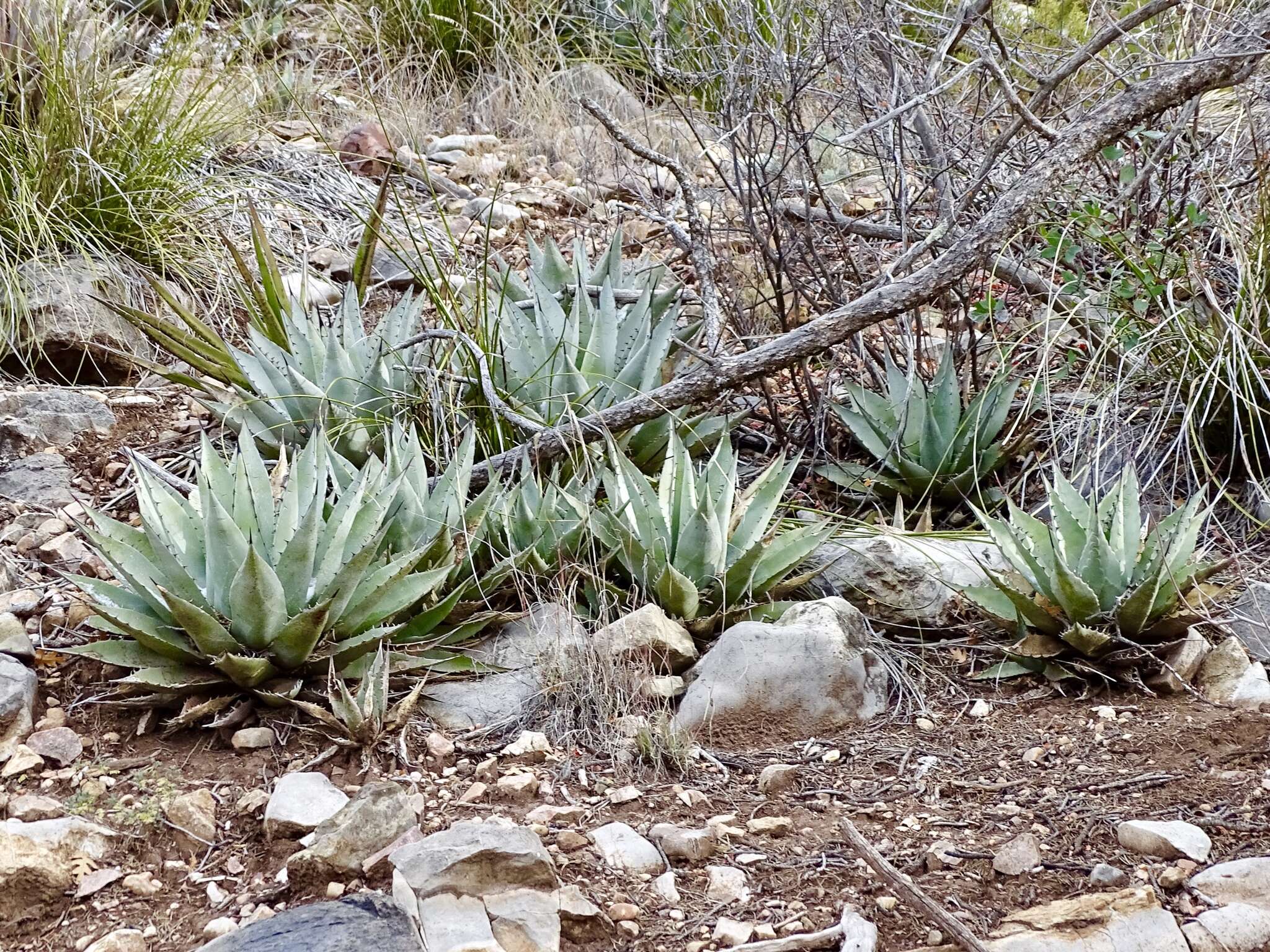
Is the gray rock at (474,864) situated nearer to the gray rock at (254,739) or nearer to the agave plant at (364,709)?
the agave plant at (364,709)

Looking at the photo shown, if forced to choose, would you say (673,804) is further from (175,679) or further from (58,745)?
(58,745)

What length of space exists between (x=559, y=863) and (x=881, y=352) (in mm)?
2618

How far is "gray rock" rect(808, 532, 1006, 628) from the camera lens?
3.33 m

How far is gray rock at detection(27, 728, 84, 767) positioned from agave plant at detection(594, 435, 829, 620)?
1316 millimetres

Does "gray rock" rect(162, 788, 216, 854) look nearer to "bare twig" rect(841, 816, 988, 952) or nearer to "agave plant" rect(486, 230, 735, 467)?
"bare twig" rect(841, 816, 988, 952)

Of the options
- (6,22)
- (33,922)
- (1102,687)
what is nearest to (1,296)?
(6,22)

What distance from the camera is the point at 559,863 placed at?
89.0 inches

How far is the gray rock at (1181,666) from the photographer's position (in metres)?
2.95

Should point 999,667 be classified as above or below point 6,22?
below

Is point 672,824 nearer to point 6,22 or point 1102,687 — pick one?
point 1102,687

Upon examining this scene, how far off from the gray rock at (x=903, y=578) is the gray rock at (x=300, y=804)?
1.49 metres

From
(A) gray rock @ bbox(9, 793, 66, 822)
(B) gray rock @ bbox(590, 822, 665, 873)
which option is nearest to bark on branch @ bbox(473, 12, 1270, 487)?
(B) gray rock @ bbox(590, 822, 665, 873)

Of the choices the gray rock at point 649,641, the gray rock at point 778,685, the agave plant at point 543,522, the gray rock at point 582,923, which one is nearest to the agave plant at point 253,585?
the agave plant at point 543,522

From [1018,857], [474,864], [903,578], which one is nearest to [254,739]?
[474,864]
